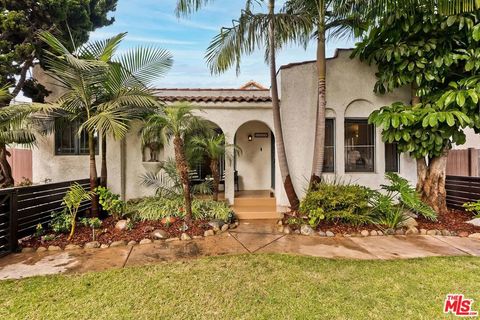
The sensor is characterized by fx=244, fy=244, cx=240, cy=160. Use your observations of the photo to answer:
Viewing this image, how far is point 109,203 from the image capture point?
6.84m

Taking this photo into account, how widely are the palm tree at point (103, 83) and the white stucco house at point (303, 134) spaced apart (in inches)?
63.1

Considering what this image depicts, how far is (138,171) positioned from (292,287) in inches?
264

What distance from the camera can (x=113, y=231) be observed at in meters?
6.30

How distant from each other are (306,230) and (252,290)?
3.23 m

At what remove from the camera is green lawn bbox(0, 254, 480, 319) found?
10.5 feet

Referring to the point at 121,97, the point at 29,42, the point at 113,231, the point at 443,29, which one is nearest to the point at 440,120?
the point at 443,29

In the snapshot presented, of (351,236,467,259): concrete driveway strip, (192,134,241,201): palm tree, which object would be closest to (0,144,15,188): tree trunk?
(192,134,241,201): palm tree

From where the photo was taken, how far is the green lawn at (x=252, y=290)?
10.5ft

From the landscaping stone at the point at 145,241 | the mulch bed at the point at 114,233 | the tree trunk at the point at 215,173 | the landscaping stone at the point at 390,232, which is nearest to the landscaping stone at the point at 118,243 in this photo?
the mulch bed at the point at 114,233

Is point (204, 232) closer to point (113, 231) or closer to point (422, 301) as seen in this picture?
point (113, 231)

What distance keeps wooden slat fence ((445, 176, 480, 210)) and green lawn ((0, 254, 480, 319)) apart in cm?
422

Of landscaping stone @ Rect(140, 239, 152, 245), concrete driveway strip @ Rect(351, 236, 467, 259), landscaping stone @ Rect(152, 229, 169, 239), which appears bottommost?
concrete driveway strip @ Rect(351, 236, 467, 259)

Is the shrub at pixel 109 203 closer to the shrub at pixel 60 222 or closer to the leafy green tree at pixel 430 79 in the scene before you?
the shrub at pixel 60 222

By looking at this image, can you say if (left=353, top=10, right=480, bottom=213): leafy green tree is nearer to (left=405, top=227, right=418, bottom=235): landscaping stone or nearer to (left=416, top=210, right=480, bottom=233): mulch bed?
(left=416, top=210, right=480, bottom=233): mulch bed
